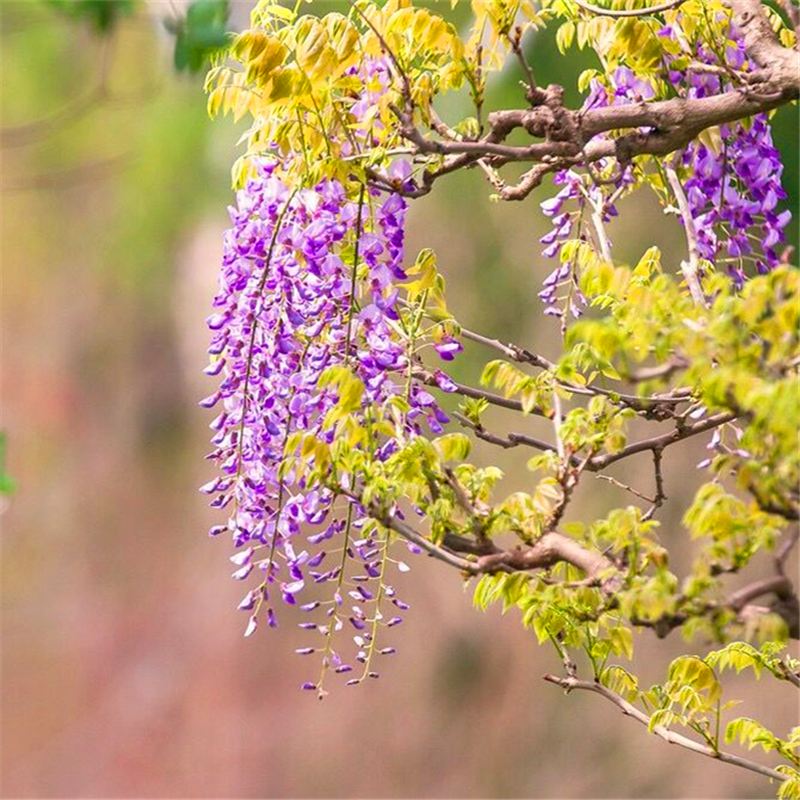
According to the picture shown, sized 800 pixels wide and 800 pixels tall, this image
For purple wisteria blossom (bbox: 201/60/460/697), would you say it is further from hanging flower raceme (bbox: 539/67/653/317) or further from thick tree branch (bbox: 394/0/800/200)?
hanging flower raceme (bbox: 539/67/653/317)

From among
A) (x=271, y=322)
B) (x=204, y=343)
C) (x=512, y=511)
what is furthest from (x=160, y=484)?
(x=512, y=511)

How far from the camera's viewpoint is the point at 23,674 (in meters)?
4.11

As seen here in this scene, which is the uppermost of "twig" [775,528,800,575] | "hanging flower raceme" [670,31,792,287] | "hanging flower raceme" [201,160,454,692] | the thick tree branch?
"hanging flower raceme" [670,31,792,287]

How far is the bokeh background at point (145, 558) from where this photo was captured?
399 centimetres

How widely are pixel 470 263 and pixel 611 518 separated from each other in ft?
9.50

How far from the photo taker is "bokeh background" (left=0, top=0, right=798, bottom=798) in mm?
3992

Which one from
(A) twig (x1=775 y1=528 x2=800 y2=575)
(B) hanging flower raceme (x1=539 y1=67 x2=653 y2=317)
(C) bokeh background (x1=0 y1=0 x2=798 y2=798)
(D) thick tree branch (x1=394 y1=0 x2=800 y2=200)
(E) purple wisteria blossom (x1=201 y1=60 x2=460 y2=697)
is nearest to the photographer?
(A) twig (x1=775 y1=528 x2=800 y2=575)

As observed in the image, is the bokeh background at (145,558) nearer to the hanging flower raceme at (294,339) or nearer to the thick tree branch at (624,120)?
the hanging flower raceme at (294,339)

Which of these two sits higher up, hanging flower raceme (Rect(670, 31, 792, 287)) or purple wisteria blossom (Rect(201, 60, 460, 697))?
hanging flower raceme (Rect(670, 31, 792, 287))

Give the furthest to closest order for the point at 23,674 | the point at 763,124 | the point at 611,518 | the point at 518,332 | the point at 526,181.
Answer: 1. the point at 23,674
2. the point at 518,332
3. the point at 763,124
4. the point at 526,181
5. the point at 611,518

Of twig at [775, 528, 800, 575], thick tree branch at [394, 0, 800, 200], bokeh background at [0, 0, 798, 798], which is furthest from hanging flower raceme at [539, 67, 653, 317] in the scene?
bokeh background at [0, 0, 798, 798]

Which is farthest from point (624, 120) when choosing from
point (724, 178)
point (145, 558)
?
point (145, 558)

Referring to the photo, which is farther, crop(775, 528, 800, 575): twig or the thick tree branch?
the thick tree branch

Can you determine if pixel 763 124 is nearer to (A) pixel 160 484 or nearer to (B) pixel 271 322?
(B) pixel 271 322
